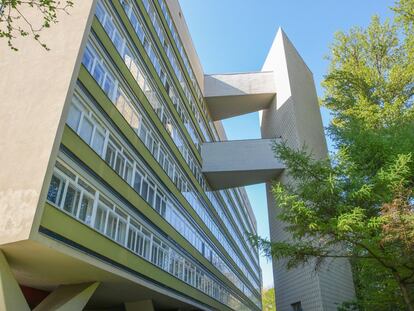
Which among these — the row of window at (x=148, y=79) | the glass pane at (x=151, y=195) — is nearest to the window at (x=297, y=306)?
the row of window at (x=148, y=79)

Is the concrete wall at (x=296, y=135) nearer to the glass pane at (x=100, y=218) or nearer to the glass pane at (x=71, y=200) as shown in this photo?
the glass pane at (x=100, y=218)

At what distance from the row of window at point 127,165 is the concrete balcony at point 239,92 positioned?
14258mm

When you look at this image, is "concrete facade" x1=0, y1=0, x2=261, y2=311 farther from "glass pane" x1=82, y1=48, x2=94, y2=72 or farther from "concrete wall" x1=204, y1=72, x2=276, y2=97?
"concrete wall" x1=204, y1=72, x2=276, y2=97

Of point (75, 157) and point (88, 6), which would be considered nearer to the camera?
point (75, 157)

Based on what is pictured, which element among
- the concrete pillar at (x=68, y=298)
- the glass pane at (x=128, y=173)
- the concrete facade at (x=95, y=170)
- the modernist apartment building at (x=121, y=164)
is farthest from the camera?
the glass pane at (x=128, y=173)

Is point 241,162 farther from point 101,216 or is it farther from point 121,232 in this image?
point 101,216

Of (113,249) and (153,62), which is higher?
(153,62)

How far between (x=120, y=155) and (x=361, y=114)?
13.2 m

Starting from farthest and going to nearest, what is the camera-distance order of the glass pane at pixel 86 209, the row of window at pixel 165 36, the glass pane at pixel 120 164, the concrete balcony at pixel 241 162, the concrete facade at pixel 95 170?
the concrete balcony at pixel 241 162
the row of window at pixel 165 36
the glass pane at pixel 120 164
the glass pane at pixel 86 209
the concrete facade at pixel 95 170

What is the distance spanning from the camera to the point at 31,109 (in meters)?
11.4

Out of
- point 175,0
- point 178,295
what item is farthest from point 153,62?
point 178,295

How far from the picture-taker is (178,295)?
64.0 ft

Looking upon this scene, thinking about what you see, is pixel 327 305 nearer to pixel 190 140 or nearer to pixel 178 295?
pixel 178 295

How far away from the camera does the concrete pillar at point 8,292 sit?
9.13 metres
